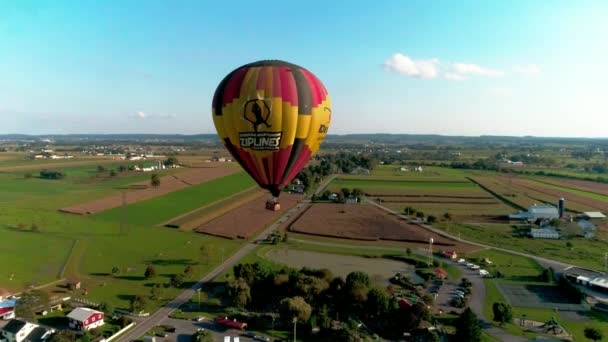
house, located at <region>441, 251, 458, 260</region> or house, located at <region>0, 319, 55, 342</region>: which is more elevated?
house, located at <region>441, 251, 458, 260</region>

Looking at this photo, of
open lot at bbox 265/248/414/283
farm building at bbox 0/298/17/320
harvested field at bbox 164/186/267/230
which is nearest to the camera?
farm building at bbox 0/298/17/320

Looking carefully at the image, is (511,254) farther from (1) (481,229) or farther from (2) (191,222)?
(2) (191,222)

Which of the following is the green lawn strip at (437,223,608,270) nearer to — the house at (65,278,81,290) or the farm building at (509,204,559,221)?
the farm building at (509,204,559,221)

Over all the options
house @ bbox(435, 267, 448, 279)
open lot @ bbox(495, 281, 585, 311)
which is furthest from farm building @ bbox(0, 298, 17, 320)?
open lot @ bbox(495, 281, 585, 311)

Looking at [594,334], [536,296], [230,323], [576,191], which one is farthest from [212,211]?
[576,191]

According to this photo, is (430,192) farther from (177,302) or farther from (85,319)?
(85,319)

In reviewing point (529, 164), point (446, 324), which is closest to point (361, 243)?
point (446, 324)

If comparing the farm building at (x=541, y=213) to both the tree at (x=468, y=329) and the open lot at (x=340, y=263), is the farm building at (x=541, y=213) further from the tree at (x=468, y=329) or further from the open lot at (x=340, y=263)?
the tree at (x=468, y=329)
